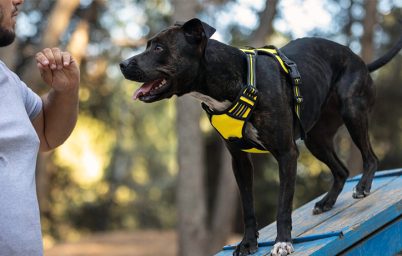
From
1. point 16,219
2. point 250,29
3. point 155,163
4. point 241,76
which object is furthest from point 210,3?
Result: point 155,163

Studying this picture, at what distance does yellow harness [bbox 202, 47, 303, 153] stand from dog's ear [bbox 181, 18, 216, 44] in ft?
1.19

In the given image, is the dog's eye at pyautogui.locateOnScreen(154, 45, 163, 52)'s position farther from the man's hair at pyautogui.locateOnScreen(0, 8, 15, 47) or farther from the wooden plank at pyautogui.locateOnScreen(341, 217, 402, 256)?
the wooden plank at pyautogui.locateOnScreen(341, 217, 402, 256)

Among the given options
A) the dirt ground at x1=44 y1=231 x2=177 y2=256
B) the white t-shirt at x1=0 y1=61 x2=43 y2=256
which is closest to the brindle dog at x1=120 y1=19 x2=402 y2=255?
the white t-shirt at x1=0 y1=61 x2=43 y2=256

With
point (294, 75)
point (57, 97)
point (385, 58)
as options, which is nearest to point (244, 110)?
point (294, 75)

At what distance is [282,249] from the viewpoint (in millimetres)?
4297

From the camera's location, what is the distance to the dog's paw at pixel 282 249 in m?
4.29

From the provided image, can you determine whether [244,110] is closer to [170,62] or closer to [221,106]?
[221,106]

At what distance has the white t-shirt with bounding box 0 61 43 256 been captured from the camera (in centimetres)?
313

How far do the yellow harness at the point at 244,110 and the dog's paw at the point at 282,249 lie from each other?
0.64 m

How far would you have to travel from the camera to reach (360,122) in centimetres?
527

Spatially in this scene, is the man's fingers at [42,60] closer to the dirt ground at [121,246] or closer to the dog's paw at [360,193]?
the dog's paw at [360,193]

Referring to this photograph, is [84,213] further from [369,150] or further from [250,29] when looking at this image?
[369,150]

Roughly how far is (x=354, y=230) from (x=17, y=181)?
2120 mm

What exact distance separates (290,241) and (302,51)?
1514mm
